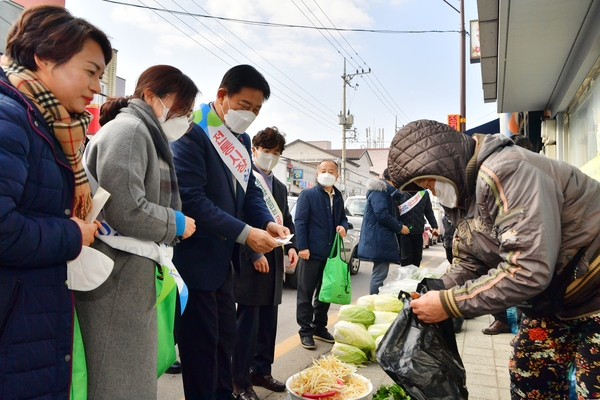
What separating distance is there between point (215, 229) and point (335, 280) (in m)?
2.39

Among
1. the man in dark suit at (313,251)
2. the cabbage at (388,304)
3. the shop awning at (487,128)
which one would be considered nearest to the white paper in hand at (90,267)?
the man in dark suit at (313,251)

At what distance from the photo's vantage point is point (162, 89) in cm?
214

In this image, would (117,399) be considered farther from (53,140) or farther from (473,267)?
(473,267)

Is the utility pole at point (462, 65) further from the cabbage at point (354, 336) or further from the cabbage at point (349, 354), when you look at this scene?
the cabbage at point (349, 354)

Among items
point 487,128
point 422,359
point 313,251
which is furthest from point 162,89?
point 487,128

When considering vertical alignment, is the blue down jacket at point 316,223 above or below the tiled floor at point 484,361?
above

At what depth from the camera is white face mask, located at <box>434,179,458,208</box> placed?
7.06 ft

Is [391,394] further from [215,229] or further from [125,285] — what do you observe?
[125,285]

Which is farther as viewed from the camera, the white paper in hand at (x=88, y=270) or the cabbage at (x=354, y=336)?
the cabbage at (x=354, y=336)

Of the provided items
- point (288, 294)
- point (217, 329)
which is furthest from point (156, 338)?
point (288, 294)

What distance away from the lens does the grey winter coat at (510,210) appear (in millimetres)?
1742

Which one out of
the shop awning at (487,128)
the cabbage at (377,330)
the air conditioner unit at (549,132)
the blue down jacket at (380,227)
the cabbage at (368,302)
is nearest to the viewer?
the cabbage at (377,330)

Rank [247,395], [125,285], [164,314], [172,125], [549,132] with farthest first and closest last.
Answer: [549,132]
[247,395]
[172,125]
[164,314]
[125,285]

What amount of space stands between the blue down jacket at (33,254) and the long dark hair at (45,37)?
144 millimetres
